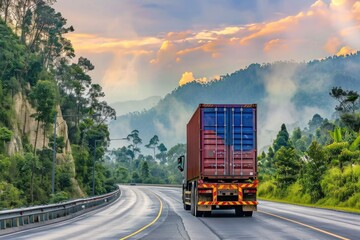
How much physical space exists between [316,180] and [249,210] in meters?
23.8

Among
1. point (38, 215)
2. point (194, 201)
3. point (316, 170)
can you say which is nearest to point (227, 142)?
point (194, 201)

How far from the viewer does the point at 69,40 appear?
11206cm

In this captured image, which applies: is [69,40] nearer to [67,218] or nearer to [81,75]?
[81,75]

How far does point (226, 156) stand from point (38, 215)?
942cm

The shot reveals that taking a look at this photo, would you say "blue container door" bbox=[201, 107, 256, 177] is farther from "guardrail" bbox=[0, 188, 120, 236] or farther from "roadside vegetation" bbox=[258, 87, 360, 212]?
"roadside vegetation" bbox=[258, 87, 360, 212]

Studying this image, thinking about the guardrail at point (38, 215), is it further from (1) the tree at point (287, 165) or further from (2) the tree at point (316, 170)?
(1) the tree at point (287, 165)

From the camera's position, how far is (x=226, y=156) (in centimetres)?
2995

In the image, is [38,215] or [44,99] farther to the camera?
[44,99]

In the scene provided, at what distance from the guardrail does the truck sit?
755 centimetres

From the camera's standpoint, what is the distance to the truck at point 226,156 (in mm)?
29906

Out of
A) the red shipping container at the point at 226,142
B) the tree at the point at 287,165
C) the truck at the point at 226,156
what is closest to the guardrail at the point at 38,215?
the truck at the point at 226,156

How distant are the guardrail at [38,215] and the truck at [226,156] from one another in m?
7.55

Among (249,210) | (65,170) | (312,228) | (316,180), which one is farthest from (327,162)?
(65,170)

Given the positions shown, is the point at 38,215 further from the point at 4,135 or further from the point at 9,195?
the point at 4,135
